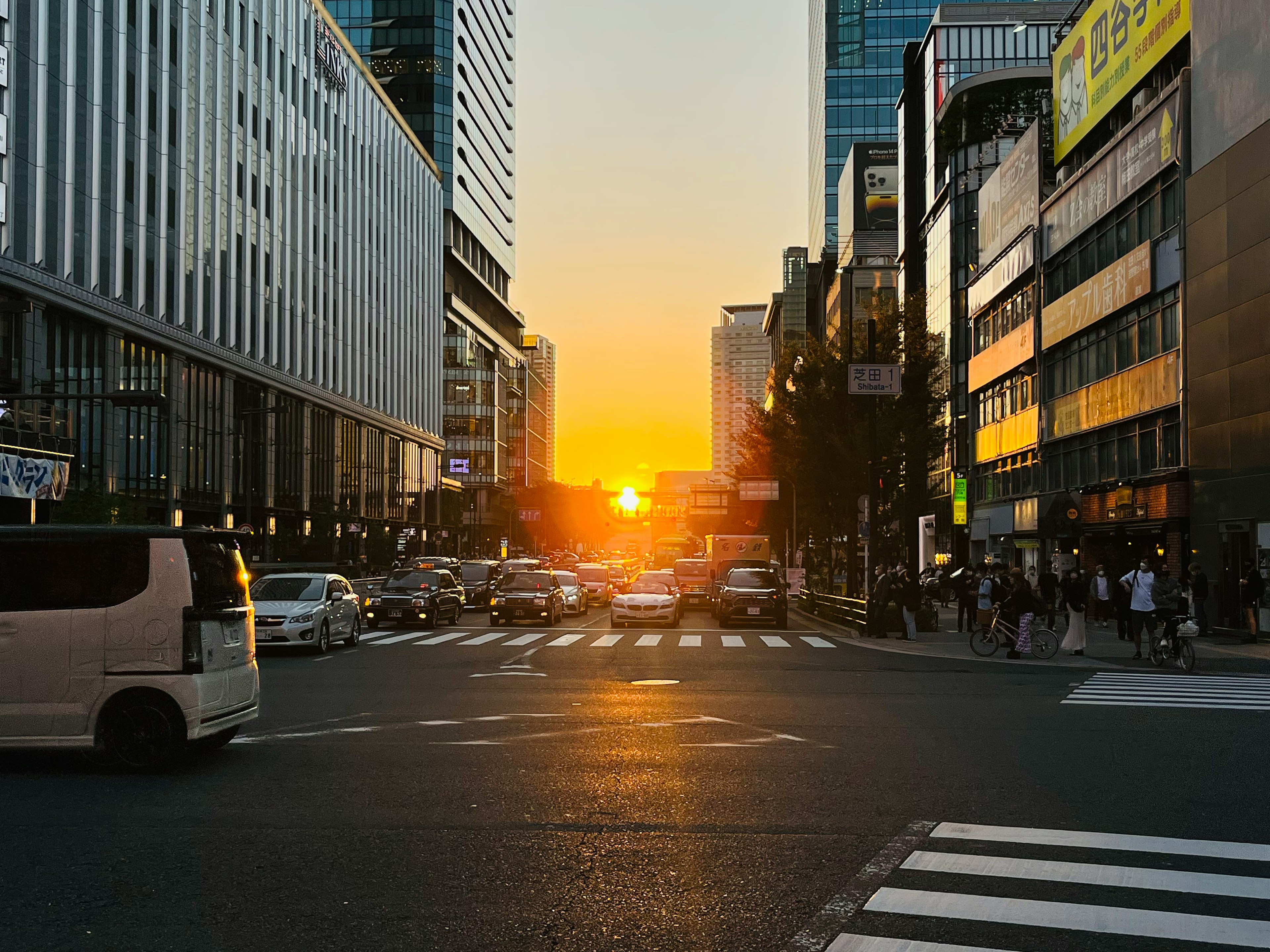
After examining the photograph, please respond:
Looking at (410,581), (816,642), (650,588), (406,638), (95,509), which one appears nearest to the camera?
(816,642)

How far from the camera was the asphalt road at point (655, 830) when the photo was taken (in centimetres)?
610

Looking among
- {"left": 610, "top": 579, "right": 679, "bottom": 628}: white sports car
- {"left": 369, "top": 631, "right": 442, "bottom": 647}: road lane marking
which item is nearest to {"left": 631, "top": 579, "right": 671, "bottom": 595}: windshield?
{"left": 610, "top": 579, "right": 679, "bottom": 628}: white sports car

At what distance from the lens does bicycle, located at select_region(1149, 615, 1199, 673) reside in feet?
72.4

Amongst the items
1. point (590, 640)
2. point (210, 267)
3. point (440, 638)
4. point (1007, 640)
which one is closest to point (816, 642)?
point (590, 640)

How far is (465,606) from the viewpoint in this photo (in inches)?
1907

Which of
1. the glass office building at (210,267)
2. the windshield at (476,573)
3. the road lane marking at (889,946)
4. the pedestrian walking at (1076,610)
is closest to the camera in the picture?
the road lane marking at (889,946)

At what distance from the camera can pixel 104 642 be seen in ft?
34.7

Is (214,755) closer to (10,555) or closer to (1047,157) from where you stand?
(10,555)

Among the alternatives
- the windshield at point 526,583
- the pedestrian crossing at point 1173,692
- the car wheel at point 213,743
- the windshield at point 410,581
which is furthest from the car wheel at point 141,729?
the windshield at point 526,583

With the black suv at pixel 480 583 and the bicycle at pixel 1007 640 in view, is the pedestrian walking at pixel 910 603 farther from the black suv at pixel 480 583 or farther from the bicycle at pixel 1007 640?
the black suv at pixel 480 583

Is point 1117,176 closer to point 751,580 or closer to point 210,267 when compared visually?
point 751,580

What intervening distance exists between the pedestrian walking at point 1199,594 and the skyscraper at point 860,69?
3737 inches

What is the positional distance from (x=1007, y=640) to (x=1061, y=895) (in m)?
18.7

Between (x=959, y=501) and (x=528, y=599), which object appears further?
(x=959, y=501)
